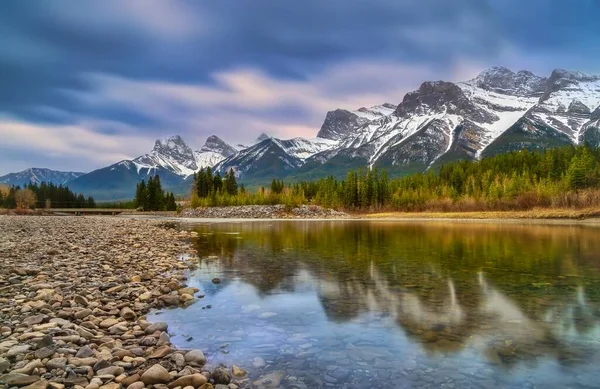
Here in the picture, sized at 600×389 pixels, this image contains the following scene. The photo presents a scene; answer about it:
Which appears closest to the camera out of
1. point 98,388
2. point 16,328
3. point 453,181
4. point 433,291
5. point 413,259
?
point 98,388

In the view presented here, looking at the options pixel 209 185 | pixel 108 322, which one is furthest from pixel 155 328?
pixel 209 185

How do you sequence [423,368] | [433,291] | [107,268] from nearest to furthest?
[423,368] < [433,291] < [107,268]

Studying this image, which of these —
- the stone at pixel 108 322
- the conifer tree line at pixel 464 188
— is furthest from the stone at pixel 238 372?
the conifer tree line at pixel 464 188

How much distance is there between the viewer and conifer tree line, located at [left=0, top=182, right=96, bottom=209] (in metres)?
159

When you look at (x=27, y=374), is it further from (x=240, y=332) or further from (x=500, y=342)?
(x=500, y=342)

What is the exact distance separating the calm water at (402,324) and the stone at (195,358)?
1.69 ft

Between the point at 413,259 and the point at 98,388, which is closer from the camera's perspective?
the point at 98,388

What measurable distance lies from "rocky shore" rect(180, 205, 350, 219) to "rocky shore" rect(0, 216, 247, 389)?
374 feet

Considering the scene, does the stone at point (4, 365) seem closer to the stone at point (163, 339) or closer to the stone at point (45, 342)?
the stone at point (45, 342)

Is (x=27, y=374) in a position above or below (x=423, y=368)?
above

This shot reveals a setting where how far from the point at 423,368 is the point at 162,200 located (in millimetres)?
167770

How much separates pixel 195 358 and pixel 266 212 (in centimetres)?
12676

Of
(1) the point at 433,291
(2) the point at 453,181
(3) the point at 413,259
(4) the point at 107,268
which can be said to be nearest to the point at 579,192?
(2) the point at 453,181

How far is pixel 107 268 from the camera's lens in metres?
18.9
